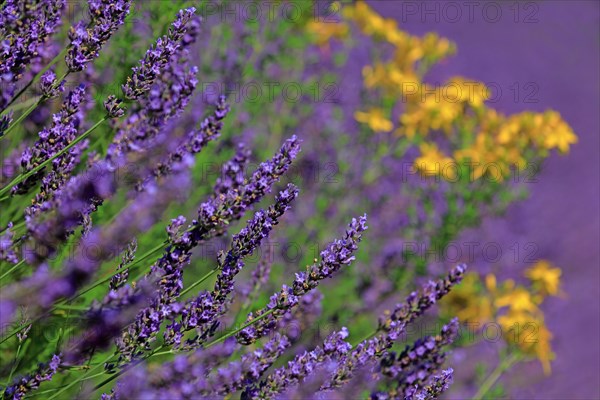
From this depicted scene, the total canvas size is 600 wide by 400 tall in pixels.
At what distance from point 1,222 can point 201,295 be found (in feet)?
2.55

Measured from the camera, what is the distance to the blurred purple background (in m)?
4.57

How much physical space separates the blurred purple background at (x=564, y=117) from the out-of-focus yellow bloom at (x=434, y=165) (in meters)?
0.34

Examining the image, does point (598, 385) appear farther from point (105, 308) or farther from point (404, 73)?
point (105, 308)

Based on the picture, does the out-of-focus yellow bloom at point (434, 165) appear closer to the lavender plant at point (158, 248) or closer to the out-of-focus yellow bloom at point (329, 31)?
the lavender plant at point (158, 248)

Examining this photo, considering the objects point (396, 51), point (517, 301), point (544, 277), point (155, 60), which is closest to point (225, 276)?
point (155, 60)

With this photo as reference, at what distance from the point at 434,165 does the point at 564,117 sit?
453 cm

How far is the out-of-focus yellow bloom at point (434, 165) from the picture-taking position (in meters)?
Answer: 3.22

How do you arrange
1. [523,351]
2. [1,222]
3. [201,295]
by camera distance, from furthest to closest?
[523,351] < [1,222] < [201,295]

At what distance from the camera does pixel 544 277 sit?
3.32 metres

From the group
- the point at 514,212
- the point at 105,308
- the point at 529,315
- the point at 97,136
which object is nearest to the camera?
the point at 105,308

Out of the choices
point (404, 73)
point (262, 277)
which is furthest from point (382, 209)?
point (262, 277)

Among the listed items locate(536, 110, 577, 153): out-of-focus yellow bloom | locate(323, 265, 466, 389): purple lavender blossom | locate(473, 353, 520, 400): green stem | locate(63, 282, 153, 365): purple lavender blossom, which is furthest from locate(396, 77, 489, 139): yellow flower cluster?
locate(63, 282, 153, 365): purple lavender blossom

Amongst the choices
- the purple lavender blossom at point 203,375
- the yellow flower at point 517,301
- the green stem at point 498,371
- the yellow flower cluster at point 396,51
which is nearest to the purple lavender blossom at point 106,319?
the purple lavender blossom at point 203,375

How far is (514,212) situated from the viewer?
4250 millimetres
